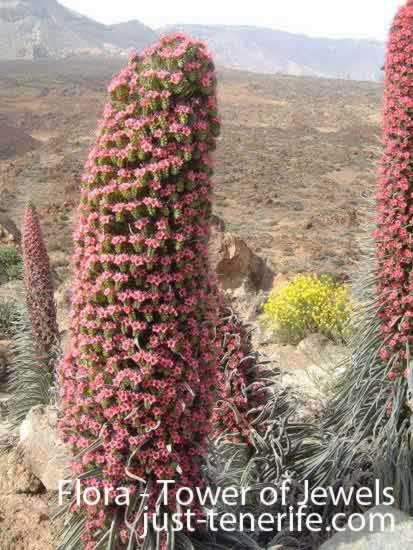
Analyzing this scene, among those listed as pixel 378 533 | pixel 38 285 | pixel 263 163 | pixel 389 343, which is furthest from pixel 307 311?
pixel 263 163

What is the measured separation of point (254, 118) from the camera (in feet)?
182

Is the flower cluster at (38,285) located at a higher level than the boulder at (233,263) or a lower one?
higher

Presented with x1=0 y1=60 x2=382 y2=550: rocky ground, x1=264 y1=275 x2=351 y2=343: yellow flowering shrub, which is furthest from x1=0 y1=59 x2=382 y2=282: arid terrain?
x1=264 y1=275 x2=351 y2=343: yellow flowering shrub

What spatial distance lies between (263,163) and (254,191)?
7020 mm

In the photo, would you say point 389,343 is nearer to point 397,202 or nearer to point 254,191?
point 397,202

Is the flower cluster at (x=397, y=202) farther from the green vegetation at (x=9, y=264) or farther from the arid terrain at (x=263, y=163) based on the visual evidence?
the green vegetation at (x=9, y=264)

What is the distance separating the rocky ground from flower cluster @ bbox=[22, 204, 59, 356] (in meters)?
1.75

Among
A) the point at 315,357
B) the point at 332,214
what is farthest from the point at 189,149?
the point at 332,214

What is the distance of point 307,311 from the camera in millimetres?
8781

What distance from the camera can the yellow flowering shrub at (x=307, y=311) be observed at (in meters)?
8.64

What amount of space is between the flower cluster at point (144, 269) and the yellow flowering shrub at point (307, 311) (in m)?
6.39

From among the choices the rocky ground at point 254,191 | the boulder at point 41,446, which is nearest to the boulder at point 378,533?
the rocky ground at point 254,191

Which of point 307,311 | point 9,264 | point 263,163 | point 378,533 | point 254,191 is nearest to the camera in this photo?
point 378,533

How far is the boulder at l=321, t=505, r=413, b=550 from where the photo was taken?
249 centimetres
